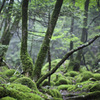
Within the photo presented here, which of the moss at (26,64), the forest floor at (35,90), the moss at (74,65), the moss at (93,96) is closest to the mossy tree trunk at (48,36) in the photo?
the moss at (26,64)

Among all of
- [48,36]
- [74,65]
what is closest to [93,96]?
[48,36]

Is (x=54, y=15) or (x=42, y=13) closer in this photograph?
(x=54, y=15)

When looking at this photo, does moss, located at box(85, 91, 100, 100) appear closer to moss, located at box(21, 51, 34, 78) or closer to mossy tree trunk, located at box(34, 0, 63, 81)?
mossy tree trunk, located at box(34, 0, 63, 81)

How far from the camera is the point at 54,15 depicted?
5.62 m

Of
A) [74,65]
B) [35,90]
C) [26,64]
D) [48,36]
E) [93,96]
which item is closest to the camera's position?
[35,90]

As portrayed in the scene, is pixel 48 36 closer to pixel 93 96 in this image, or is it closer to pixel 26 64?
pixel 26 64

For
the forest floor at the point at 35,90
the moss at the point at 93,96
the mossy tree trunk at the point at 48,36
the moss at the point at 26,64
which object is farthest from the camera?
the moss at the point at 26,64

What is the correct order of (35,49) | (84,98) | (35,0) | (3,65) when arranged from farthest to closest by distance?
(35,49) → (3,65) → (35,0) → (84,98)

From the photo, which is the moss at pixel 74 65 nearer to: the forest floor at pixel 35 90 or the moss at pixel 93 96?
the forest floor at pixel 35 90

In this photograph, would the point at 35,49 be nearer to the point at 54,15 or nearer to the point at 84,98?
the point at 54,15

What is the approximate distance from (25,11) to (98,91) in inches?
188

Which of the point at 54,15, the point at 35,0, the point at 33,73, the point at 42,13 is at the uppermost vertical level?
the point at 35,0

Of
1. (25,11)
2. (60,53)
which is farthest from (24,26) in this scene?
(60,53)

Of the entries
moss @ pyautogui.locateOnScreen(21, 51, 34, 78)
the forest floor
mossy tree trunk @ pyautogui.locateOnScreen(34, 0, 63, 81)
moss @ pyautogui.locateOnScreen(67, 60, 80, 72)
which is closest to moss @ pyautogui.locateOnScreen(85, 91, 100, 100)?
the forest floor
